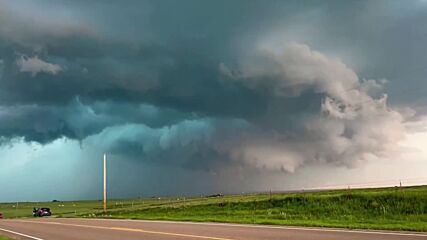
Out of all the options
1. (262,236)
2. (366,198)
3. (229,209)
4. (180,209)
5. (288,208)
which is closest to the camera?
(262,236)

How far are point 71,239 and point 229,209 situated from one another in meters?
25.7

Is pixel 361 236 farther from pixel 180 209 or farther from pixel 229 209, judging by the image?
pixel 180 209

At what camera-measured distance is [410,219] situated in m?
31.2

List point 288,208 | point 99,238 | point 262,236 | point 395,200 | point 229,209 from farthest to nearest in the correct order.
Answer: point 229,209 < point 288,208 < point 395,200 < point 99,238 < point 262,236

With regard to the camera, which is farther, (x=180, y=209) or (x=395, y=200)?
(x=180, y=209)

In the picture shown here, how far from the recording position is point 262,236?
20.9 meters

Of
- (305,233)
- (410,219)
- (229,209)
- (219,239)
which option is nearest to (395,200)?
(410,219)

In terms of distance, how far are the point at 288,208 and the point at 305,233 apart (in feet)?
73.2

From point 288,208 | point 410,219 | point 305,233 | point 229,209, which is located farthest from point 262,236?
point 229,209

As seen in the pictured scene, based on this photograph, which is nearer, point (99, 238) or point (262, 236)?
point (262, 236)

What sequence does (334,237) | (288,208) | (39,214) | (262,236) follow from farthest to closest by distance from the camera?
(39,214) < (288,208) < (262,236) < (334,237)

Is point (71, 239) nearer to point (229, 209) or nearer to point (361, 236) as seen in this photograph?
point (361, 236)

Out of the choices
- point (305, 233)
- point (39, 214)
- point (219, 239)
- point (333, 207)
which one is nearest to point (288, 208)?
point (333, 207)

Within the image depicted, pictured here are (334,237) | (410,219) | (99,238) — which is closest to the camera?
(334,237)
